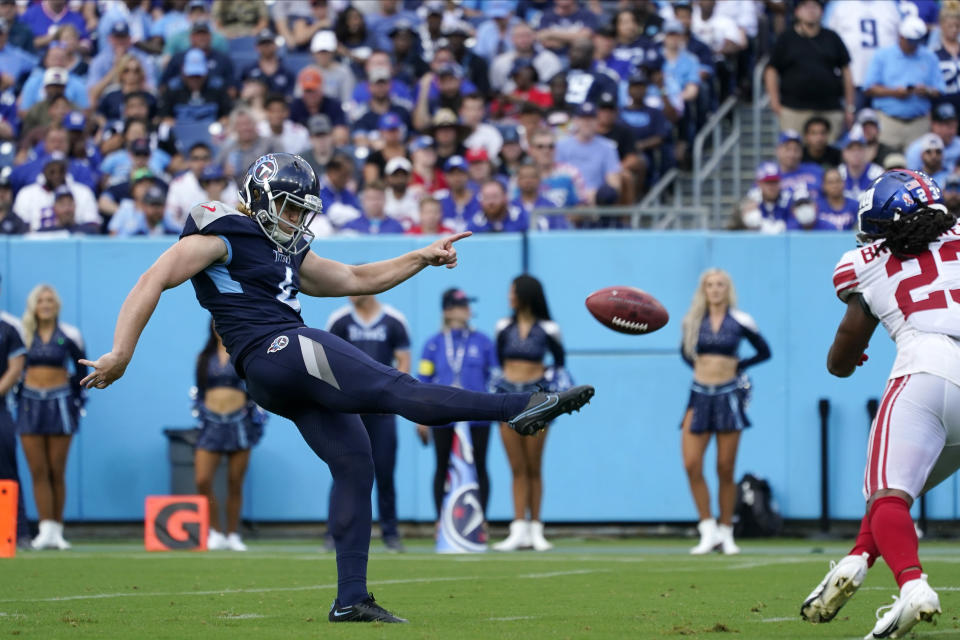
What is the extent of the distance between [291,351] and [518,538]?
20.2 ft

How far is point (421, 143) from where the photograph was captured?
14195 millimetres

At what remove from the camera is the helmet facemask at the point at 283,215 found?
5523 mm

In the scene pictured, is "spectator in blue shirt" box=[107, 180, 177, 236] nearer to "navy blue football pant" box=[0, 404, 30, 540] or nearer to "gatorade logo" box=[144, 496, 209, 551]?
"navy blue football pant" box=[0, 404, 30, 540]

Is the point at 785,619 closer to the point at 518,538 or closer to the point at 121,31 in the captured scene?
the point at 518,538

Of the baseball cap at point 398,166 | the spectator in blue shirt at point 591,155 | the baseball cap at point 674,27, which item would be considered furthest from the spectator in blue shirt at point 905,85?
the baseball cap at point 398,166

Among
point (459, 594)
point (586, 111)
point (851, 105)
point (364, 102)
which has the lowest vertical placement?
point (459, 594)

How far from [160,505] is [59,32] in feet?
28.3

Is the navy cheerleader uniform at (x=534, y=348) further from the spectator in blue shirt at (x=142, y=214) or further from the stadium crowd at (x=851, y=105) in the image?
the spectator in blue shirt at (x=142, y=214)

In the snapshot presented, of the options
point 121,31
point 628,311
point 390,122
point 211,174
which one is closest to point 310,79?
point 390,122

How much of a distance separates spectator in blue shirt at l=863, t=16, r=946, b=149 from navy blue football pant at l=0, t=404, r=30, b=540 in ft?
27.5

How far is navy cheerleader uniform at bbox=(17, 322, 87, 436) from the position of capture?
1163cm

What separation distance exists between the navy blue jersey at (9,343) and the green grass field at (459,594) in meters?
1.71

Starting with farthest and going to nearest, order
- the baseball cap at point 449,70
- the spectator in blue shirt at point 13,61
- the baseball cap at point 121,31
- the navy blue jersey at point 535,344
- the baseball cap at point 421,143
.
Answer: the spectator in blue shirt at point 13,61, the baseball cap at point 121,31, the baseball cap at point 449,70, the baseball cap at point 421,143, the navy blue jersey at point 535,344

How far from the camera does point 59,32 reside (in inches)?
691
